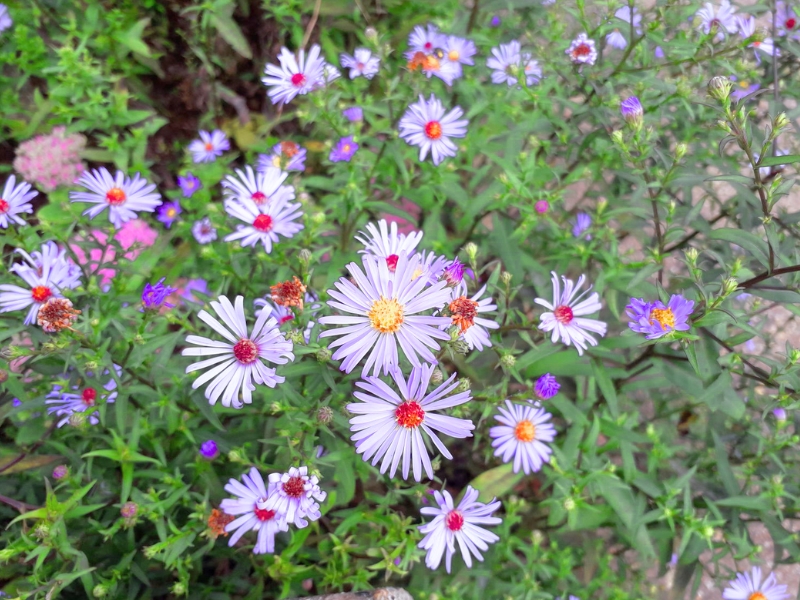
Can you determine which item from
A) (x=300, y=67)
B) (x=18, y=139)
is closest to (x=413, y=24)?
(x=300, y=67)

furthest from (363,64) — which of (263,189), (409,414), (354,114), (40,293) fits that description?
(409,414)

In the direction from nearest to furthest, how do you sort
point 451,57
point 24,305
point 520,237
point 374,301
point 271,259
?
point 374,301, point 24,305, point 271,259, point 520,237, point 451,57

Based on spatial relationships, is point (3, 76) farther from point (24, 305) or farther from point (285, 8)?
point (24, 305)

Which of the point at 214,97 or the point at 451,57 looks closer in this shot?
the point at 451,57

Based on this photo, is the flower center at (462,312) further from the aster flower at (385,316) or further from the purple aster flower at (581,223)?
the purple aster flower at (581,223)

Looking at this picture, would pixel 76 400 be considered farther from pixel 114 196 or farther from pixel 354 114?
pixel 354 114

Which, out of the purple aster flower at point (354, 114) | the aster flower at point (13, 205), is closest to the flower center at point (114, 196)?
the aster flower at point (13, 205)
